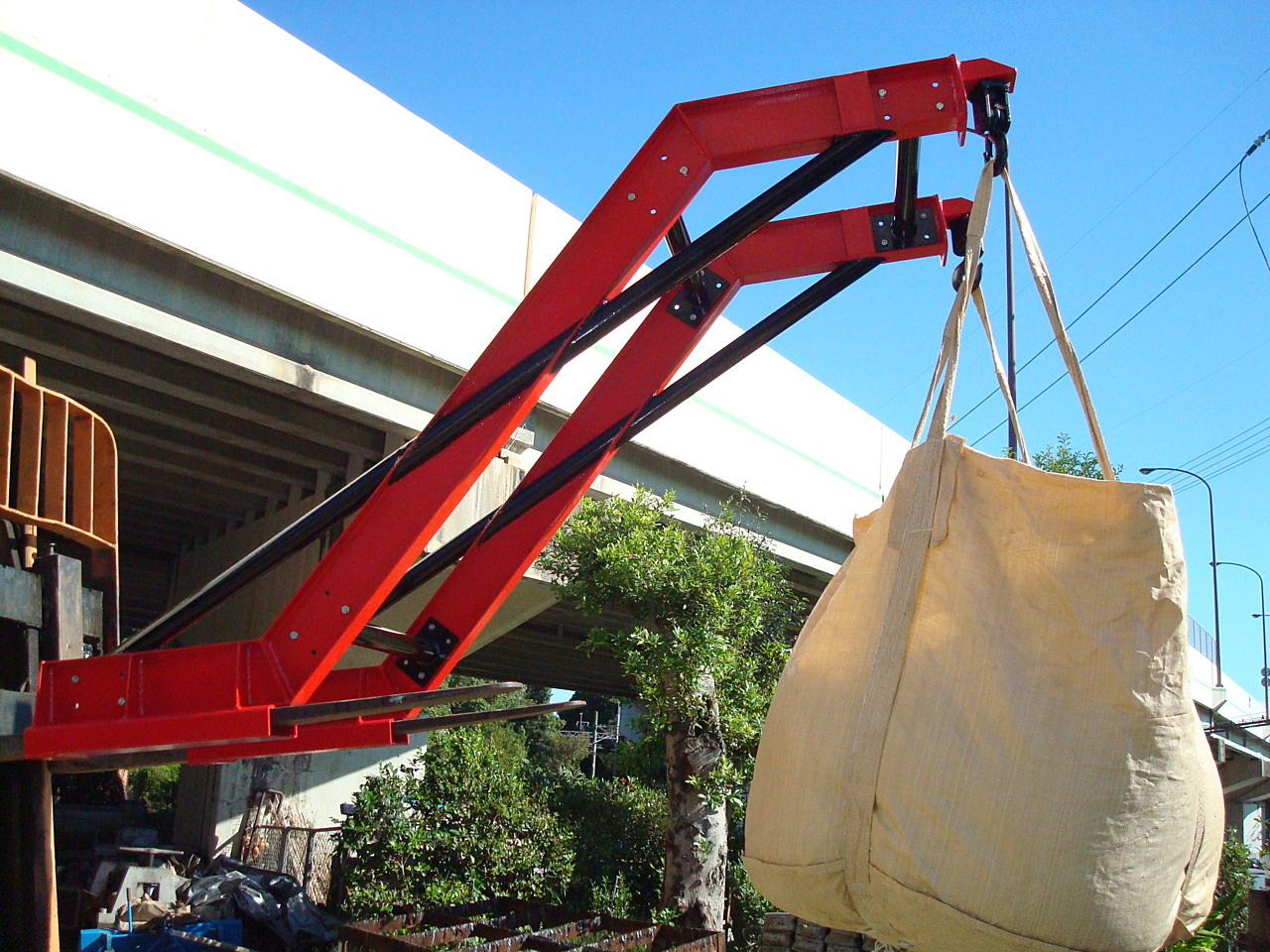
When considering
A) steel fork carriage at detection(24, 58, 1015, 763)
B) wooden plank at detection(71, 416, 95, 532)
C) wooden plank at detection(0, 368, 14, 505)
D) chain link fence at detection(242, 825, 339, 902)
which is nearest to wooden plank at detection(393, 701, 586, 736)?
steel fork carriage at detection(24, 58, 1015, 763)

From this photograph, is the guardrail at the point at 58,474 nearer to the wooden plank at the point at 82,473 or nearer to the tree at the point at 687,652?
the wooden plank at the point at 82,473

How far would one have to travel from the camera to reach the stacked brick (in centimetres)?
879

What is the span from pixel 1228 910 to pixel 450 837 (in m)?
7.99

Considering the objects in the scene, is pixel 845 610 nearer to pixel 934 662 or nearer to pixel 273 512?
pixel 934 662

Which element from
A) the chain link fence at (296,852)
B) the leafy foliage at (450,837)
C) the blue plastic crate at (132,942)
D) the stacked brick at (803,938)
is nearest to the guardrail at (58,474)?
the blue plastic crate at (132,942)

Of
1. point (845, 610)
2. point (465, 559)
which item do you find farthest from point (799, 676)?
point (465, 559)

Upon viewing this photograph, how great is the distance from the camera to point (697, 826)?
37.3 ft

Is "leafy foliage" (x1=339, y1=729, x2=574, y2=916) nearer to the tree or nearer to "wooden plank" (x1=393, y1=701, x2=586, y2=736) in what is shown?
the tree

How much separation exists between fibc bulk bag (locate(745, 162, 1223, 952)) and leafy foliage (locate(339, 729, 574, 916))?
9.34m

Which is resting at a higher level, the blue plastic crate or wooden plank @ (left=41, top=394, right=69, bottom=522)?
wooden plank @ (left=41, top=394, right=69, bottom=522)

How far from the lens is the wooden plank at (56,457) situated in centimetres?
358

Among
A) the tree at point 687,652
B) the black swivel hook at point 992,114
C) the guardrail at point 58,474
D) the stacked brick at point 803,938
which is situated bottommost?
the stacked brick at point 803,938

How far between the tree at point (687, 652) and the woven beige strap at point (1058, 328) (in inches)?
338

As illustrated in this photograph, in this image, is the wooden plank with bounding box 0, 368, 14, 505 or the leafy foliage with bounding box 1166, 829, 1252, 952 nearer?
the wooden plank with bounding box 0, 368, 14, 505
